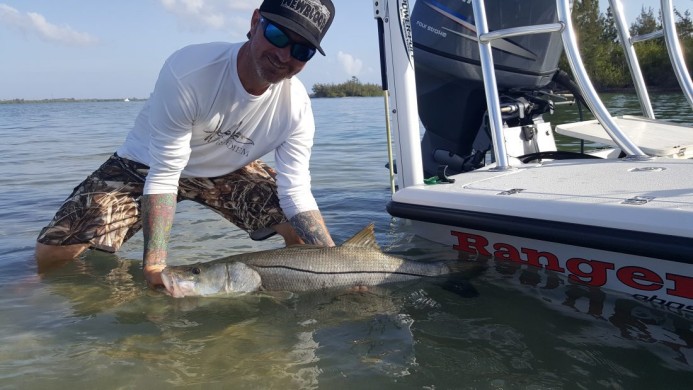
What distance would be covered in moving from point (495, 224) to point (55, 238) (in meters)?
3.01

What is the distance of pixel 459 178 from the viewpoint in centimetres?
430

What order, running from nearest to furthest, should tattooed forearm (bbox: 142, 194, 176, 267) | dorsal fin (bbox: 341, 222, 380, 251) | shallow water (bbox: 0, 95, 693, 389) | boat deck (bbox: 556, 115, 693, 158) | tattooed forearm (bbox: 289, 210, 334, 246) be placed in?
shallow water (bbox: 0, 95, 693, 389), tattooed forearm (bbox: 142, 194, 176, 267), dorsal fin (bbox: 341, 222, 380, 251), tattooed forearm (bbox: 289, 210, 334, 246), boat deck (bbox: 556, 115, 693, 158)

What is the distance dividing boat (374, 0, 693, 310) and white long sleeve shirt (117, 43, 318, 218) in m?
0.74

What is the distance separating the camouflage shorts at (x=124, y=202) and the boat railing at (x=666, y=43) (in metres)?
3.21

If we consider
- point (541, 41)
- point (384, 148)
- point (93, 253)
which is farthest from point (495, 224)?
point (384, 148)

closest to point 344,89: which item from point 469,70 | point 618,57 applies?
point 618,57

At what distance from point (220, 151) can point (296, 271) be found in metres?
1.07

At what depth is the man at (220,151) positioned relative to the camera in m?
3.47

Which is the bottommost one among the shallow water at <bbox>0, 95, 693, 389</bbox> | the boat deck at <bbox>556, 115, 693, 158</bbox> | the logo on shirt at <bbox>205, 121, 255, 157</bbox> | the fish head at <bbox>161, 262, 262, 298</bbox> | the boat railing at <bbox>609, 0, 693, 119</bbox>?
the shallow water at <bbox>0, 95, 693, 389</bbox>

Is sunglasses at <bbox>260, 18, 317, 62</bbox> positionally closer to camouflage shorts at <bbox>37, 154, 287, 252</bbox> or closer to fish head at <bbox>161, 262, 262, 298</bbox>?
fish head at <bbox>161, 262, 262, 298</bbox>

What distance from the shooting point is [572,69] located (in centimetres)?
390

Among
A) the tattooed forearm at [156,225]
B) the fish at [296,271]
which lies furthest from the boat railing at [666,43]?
the tattooed forearm at [156,225]

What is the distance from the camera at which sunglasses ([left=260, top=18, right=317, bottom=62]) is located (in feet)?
10.8

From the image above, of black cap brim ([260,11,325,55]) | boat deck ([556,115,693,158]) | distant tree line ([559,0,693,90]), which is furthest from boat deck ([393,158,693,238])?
distant tree line ([559,0,693,90])
